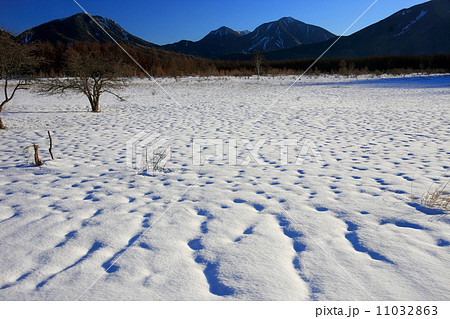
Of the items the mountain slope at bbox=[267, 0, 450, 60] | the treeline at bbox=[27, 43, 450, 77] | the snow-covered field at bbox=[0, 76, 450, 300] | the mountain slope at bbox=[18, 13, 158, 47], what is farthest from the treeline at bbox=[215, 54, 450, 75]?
the mountain slope at bbox=[18, 13, 158, 47]

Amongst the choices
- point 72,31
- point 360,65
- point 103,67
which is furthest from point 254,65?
point 72,31

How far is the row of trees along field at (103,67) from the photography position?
8.75m

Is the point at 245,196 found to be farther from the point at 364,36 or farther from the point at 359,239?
the point at 364,36

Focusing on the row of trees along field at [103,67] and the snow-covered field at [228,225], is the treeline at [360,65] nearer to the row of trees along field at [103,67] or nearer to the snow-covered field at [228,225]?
the row of trees along field at [103,67]

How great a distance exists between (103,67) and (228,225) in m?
10.6

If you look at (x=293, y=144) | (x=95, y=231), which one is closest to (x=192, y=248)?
(x=95, y=231)

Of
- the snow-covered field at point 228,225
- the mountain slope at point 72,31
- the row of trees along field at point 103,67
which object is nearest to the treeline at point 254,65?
the row of trees along field at point 103,67

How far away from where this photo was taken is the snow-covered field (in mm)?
2199

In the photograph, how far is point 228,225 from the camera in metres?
3.20

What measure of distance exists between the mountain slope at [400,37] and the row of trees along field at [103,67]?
289ft

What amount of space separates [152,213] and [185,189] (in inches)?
35.6

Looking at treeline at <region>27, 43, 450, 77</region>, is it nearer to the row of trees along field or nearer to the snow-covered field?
the row of trees along field

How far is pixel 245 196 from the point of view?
13.2 feet

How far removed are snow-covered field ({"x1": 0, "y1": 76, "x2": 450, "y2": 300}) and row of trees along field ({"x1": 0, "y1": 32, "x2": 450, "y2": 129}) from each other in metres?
3.18
